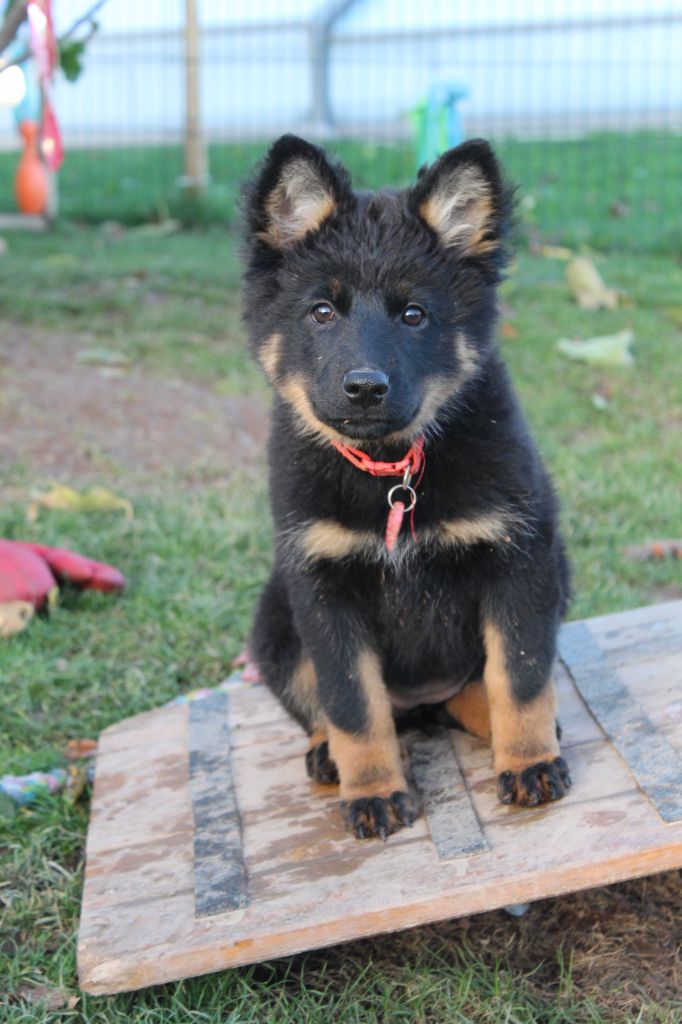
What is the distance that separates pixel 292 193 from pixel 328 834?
157 cm

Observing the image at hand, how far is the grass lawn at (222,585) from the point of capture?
8.96 feet

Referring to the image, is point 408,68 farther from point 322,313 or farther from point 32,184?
point 322,313

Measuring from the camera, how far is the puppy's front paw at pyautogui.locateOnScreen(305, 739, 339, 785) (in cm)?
312

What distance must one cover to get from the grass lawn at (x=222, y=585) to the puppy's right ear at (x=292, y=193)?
1.74 m

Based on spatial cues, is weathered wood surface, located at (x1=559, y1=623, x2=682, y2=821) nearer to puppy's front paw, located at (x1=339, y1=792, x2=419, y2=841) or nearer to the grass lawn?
the grass lawn

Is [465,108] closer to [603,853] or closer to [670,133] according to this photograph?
[670,133]

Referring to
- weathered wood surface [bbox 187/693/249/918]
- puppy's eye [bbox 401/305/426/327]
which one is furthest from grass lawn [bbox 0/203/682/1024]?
puppy's eye [bbox 401/305/426/327]

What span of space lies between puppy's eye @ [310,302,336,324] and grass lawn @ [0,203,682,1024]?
153 centimetres

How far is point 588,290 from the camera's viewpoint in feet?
25.4

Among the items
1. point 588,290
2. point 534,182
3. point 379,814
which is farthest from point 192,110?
point 379,814

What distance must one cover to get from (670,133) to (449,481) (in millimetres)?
10623

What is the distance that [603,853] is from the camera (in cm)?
257

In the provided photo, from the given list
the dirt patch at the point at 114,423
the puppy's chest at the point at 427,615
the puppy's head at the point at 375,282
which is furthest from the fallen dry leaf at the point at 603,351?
the puppy's chest at the point at 427,615

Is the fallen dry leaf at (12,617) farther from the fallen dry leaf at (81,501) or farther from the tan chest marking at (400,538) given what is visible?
the tan chest marking at (400,538)
